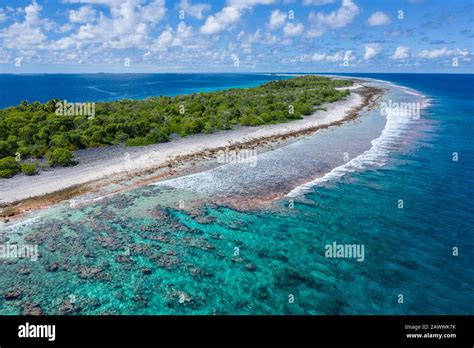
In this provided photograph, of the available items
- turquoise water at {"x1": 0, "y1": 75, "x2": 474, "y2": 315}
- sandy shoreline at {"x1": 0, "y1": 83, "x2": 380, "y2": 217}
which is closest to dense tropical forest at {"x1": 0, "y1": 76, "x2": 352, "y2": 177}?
sandy shoreline at {"x1": 0, "y1": 83, "x2": 380, "y2": 217}

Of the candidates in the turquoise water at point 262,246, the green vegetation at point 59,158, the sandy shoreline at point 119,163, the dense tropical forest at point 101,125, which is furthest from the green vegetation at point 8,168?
the turquoise water at point 262,246

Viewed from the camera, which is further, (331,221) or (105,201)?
(105,201)

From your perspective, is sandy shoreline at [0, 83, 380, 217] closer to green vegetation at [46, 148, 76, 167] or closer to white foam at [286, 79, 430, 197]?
green vegetation at [46, 148, 76, 167]

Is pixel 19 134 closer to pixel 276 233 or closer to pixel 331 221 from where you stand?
pixel 276 233

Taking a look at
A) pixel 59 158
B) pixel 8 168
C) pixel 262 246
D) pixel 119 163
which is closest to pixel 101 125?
pixel 59 158

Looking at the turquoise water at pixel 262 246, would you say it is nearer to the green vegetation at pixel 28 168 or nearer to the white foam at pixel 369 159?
the white foam at pixel 369 159
